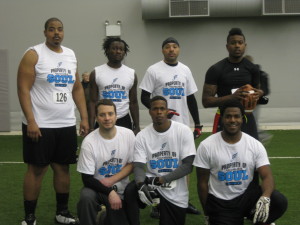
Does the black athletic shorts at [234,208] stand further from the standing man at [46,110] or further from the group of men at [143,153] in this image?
the standing man at [46,110]

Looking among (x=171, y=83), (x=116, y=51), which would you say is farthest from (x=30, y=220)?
(x=171, y=83)

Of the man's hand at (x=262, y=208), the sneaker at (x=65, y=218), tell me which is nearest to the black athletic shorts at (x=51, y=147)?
the sneaker at (x=65, y=218)

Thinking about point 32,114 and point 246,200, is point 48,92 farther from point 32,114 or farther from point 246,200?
point 246,200

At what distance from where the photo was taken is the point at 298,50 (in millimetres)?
14977

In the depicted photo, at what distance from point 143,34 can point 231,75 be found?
9604 millimetres

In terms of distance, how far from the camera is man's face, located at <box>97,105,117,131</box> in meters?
5.11

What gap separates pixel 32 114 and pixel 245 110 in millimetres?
2044

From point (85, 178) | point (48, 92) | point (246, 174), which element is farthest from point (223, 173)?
point (48, 92)

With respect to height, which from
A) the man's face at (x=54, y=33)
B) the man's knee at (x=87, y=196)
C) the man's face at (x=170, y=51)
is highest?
the man's face at (x=54, y=33)

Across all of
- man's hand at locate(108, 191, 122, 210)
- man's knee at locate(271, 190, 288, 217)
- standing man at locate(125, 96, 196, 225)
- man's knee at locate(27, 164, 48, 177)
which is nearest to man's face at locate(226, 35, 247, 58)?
standing man at locate(125, 96, 196, 225)

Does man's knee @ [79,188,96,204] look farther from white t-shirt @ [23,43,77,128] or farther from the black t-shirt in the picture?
the black t-shirt

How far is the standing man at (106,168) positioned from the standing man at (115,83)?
1028 mm

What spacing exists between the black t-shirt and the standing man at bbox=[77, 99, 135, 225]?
1.03 m

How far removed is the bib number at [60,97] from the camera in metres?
5.62
